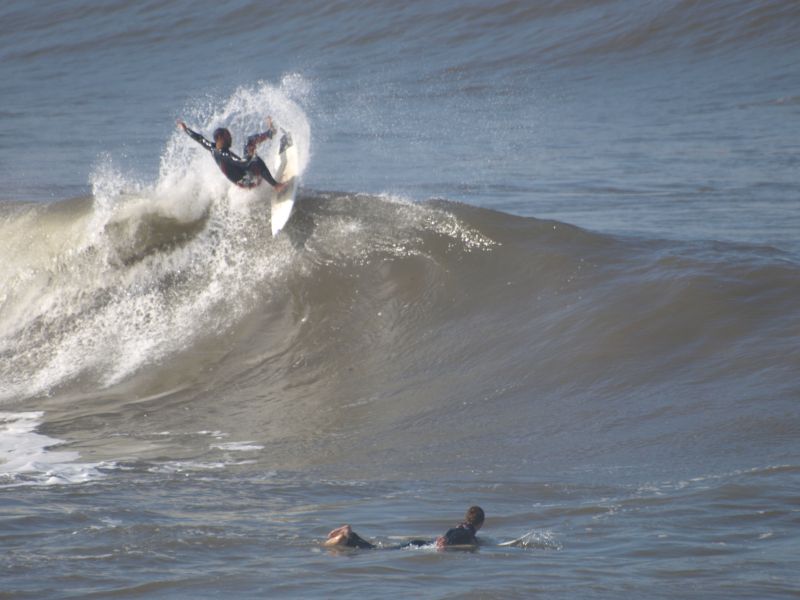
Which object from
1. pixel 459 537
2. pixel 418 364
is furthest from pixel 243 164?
pixel 459 537

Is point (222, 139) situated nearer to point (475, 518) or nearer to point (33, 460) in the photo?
point (33, 460)

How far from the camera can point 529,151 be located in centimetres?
2105

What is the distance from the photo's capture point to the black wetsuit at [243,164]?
1240 centimetres

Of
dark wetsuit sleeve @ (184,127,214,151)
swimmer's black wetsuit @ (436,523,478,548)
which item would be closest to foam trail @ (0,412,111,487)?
swimmer's black wetsuit @ (436,523,478,548)

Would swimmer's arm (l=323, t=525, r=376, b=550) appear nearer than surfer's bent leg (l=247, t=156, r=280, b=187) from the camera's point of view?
Yes

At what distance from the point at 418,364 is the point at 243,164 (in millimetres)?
3617

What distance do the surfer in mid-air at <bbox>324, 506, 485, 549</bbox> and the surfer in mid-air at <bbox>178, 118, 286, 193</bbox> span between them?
22.8 ft

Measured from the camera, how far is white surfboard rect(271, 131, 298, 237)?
41.5ft

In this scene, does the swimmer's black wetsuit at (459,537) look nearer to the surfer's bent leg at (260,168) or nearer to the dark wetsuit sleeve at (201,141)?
the dark wetsuit sleeve at (201,141)

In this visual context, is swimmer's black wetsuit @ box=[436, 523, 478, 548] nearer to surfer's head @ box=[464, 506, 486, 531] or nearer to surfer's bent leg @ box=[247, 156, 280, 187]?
surfer's head @ box=[464, 506, 486, 531]

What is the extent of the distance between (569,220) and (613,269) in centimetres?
384

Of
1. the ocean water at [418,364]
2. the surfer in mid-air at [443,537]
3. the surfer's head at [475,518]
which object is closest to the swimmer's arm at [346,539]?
the surfer in mid-air at [443,537]

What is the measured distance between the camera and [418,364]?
33.6ft

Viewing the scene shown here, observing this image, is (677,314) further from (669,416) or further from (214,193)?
(214,193)
